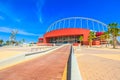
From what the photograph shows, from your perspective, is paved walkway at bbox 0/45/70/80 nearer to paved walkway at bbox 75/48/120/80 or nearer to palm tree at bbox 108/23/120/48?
paved walkway at bbox 75/48/120/80

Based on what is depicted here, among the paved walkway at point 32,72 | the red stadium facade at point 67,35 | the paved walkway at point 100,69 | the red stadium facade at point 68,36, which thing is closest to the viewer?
the paved walkway at point 32,72

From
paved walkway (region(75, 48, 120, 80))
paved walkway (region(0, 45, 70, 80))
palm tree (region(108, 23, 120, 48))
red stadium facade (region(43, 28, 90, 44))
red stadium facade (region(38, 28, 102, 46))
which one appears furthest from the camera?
red stadium facade (region(43, 28, 90, 44))

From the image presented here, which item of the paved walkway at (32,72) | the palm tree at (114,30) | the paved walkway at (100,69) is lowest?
the paved walkway at (100,69)

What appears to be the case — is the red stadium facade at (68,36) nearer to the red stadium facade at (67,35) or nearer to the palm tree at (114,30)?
the red stadium facade at (67,35)

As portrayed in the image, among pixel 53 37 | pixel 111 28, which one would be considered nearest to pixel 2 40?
pixel 53 37

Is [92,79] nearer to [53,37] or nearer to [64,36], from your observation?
[64,36]

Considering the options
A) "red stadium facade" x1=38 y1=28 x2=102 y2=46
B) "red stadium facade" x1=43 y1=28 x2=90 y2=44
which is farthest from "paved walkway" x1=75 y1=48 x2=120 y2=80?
"red stadium facade" x1=43 y1=28 x2=90 y2=44

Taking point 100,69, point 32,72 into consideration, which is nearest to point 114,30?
point 100,69

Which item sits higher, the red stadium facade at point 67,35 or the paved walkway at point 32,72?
the red stadium facade at point 67,35

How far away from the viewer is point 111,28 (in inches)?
2323

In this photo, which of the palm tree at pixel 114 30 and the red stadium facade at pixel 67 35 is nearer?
the palm tree at pixel 114 30

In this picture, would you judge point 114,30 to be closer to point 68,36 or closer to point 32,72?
point 32,72

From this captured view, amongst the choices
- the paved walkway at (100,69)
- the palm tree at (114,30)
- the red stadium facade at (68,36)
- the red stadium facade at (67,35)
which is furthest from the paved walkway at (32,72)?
the red stadium facade at (67,35)

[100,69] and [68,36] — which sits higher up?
[68,36]
